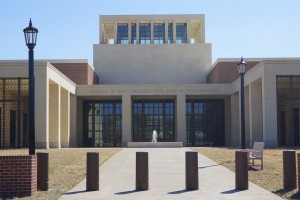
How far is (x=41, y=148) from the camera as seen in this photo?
1352 inches

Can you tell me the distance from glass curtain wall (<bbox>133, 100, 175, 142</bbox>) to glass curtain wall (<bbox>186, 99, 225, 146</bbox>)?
5.81ft

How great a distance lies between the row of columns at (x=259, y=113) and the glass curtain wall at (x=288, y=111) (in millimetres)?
1377

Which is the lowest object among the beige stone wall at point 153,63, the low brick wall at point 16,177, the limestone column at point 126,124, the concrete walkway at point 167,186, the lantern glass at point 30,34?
the concrete walkway at point 167,186

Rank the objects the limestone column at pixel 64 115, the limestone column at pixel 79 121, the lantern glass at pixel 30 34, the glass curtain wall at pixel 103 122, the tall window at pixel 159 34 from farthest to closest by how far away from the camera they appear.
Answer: the tall window at pixel 159 34 < the glass curtain wall at pixel 103 122 < the limestone column at pixel 79 121 < the limestone column at pixel 64 115 < the lantern glass at pixel 30 34

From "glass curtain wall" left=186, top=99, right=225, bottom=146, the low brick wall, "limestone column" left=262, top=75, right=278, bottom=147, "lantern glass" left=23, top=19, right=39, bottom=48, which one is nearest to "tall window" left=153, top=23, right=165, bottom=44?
"glass curtain wall" left=186, top=99, right=225, bottom=146

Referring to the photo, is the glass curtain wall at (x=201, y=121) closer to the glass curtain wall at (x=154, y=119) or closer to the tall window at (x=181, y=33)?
the glass curtain wall at (x=154, y=119)

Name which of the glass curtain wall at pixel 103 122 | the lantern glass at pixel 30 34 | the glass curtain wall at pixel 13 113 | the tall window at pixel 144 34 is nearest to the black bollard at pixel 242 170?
the lantern glass at pixel 30 34

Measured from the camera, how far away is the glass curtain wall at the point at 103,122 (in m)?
50.2

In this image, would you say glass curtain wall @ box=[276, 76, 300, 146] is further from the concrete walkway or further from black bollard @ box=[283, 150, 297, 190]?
black bollard @ box=[283, 150, 297, 190]

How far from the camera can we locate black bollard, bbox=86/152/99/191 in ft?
42.2

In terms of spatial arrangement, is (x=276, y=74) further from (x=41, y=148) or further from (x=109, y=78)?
(x=109, y=78)

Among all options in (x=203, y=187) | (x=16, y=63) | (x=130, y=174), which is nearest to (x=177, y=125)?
(x=16, y=63)

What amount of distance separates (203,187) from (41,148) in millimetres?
22804

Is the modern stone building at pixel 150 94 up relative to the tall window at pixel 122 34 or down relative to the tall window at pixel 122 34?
down
